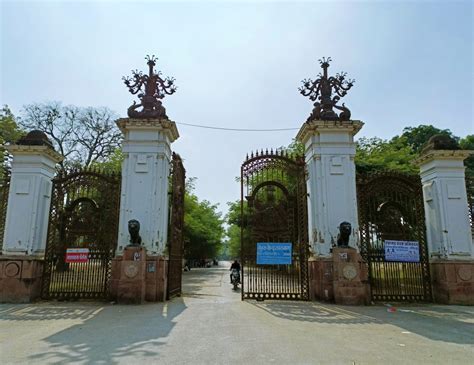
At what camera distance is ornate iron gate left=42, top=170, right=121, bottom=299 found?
Answer: 10.7 metres

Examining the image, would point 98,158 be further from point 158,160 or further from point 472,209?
point 472,209

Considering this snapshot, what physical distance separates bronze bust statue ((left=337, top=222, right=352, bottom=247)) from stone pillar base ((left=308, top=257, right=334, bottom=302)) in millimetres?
607

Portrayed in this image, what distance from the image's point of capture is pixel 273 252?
10898 millimetres

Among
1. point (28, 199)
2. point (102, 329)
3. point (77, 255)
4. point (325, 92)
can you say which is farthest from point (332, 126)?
point (28, 199)

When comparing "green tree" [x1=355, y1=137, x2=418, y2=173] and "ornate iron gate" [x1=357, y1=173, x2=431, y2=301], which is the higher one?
"green tree" [x1=355, y1=137, x2=418, y2=173]

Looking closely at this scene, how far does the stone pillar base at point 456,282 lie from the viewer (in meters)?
10.4

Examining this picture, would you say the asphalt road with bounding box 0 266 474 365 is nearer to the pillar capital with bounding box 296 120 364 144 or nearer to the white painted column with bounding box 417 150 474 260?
the white painted column with bounding box 417 150 474 260

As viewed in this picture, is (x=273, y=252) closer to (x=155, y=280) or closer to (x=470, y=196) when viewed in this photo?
(x=155, y=280)

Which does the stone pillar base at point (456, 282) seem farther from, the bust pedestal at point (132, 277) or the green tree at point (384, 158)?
the bust pedestal at point (132, 277)

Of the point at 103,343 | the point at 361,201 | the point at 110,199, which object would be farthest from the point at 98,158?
the point at 103,343

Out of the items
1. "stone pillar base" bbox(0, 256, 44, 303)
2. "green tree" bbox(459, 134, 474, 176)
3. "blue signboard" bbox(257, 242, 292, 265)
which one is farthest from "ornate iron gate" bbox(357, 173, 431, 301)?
"green tree" bbox(459, 134, 474, 176)

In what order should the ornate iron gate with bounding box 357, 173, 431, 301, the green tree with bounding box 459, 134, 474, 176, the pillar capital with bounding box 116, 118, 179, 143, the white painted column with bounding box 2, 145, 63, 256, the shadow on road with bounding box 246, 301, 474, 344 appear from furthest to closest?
1. the green tree with bounding box 459, 134, 474, 176
2. the pillar capital with bounding box 116, 118, 179, 143
3. the ornate iron gate with bounding box 357, 173, 431, 301
4. the white painted column with bounding box 2, 145, 63, 256
5. the shadow on road with bounding box 246, 301, 474, 344

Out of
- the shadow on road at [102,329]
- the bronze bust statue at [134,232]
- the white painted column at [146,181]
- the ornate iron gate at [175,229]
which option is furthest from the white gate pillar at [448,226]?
the bronze bust statue at [134,232]

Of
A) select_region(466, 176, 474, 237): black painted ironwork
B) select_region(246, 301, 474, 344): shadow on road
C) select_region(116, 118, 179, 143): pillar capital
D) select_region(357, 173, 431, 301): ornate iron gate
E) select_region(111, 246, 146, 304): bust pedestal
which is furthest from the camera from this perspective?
select_region(466, 176, 474, 237): black painted ironwork
